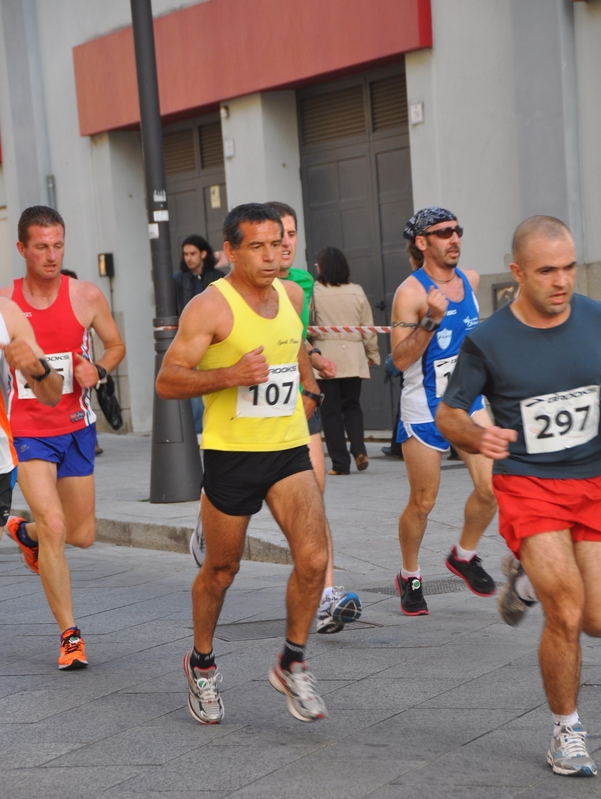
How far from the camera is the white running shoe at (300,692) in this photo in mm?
4676

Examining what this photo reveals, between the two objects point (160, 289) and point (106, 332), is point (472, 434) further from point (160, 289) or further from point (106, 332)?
point (160, 289)

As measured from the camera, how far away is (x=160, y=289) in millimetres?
10438

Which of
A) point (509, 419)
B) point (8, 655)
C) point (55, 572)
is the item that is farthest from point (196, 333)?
point (8, 655)

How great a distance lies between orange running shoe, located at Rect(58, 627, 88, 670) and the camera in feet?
19.3

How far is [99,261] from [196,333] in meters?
12.6

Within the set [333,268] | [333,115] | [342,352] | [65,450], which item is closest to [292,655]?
[65,450]

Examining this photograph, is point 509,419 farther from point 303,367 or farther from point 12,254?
point 12,254

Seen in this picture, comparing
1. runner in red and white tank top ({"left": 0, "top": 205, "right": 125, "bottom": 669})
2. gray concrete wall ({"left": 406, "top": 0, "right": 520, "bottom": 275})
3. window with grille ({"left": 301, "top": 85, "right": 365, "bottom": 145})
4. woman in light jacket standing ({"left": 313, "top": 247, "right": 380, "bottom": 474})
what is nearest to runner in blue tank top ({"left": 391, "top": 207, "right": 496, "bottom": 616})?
runner in red and white tank top ({"left": 0, "top": 205, "right": 125, "bottom": 669})

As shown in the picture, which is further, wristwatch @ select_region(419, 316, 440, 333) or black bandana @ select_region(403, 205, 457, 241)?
black bandana @ select_region(403, 205, 457, 241)

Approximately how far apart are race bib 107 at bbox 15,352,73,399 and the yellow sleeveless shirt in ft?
4.84

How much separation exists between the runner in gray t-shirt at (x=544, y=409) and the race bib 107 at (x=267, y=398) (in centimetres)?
76

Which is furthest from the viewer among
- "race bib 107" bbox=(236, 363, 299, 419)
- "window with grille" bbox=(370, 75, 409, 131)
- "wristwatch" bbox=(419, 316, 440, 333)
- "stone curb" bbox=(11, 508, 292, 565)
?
"window with grille" bbox=(370, 75, 409, 131)

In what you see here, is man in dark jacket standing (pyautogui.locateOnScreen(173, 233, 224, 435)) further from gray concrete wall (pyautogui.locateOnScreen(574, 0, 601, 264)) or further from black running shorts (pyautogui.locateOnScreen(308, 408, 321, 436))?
black running shorts (pyautogui.locateOnScreen(308, 408, 321, 436))

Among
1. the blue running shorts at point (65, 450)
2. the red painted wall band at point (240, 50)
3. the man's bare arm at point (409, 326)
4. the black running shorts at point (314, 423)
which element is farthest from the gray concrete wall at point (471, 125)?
the blue running shorts at point (65, 450)
